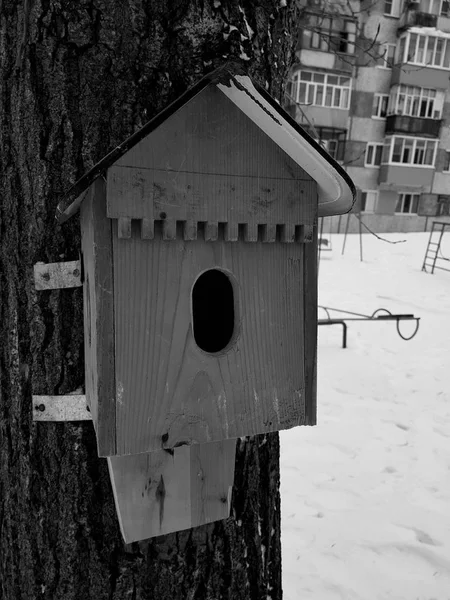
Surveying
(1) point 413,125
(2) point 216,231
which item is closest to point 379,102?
(1) point 413,125

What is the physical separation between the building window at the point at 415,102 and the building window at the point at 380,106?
0.20 meters

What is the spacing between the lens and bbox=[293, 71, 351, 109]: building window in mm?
18391

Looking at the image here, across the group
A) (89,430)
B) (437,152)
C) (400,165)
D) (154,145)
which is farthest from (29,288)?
(437,152)

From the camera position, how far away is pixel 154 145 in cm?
91

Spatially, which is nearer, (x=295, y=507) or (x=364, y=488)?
(x=295, y=507)

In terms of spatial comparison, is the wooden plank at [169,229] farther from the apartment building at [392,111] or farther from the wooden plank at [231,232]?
the apartment building at [392,111]

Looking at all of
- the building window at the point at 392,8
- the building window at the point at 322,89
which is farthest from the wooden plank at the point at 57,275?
the building window at the point at 392,8

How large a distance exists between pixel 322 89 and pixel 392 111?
3120mm

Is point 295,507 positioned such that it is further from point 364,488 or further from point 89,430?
point 89,430

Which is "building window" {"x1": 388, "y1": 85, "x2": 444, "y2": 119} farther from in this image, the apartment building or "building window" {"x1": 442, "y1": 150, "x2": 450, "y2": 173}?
"building window" {"x1": 442, "y1": 150, "x2": 450, "y2": 173}

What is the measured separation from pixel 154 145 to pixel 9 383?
30.0 inches

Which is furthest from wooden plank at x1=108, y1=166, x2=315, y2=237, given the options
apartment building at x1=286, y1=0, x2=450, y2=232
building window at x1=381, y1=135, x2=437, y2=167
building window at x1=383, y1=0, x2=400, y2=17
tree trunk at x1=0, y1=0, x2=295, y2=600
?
building window at x1=383, y1=0, x2=400, y2=17

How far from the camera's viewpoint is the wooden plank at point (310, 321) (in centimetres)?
108

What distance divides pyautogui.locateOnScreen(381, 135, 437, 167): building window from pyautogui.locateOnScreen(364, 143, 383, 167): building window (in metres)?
0.20
